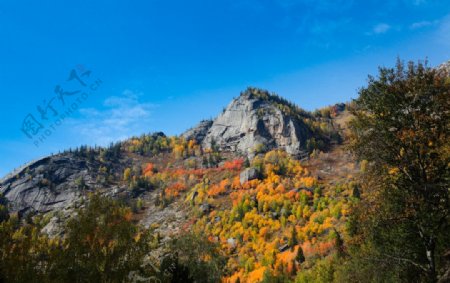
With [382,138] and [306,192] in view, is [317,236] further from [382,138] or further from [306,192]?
[382,138]

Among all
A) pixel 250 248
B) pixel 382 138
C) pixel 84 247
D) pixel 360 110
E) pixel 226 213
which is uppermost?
pixel 360 110

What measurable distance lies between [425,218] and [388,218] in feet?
5.97

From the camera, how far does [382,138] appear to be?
68.8 feet

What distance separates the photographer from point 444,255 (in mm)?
24750

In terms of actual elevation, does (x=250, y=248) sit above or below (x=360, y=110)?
below

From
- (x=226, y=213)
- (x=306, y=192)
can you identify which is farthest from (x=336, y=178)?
(x=226, y=213)

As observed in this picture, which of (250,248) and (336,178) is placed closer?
(250,248)

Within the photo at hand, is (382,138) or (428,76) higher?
(428,76)

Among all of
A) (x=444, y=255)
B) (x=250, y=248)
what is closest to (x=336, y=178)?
(x=250, y=248)

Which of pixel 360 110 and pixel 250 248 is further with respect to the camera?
pixel 250 248

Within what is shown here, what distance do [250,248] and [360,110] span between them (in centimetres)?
13018

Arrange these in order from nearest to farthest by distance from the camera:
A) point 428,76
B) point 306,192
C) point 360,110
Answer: point 428,76
point 360,110
point 306,192

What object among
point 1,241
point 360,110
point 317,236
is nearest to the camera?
point 360,110

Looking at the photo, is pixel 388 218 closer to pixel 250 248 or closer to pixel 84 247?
pixel 84 247
